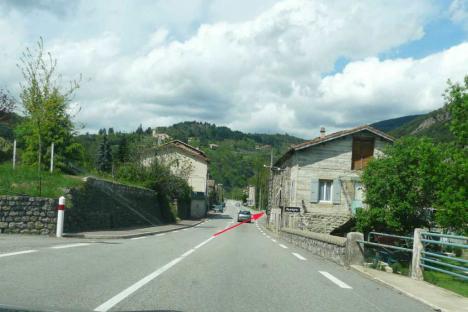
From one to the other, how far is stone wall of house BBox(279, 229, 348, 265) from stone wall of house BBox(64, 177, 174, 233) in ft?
31.0

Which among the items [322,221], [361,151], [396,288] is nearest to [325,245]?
[396,288]

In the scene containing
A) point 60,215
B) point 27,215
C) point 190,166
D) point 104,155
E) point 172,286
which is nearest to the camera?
point 172,286

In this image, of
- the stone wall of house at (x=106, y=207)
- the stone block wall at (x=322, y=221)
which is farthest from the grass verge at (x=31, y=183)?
the stone block wall at (x=322, y=221)

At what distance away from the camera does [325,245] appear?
612 inches

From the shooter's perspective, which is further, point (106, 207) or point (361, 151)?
point (361, 151)

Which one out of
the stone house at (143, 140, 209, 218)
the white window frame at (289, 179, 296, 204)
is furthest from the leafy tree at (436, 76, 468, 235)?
the stone house at (143, 140, 209, 218)

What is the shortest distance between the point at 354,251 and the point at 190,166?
39.0 metres

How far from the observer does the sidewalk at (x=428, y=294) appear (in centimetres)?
705

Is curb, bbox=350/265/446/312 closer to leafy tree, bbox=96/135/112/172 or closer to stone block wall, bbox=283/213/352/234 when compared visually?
stone block wall, bbox=283/213/352/234

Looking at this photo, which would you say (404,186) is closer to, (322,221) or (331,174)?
(322,221)

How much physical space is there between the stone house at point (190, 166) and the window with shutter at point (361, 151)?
16.7 m

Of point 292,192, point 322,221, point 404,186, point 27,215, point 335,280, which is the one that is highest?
point 404,186

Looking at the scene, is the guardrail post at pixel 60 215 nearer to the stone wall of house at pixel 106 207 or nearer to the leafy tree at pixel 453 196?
the stone wall of house at pixel 106 207

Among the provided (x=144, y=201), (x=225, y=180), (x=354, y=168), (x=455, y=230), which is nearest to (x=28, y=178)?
(x=144, y=201)
